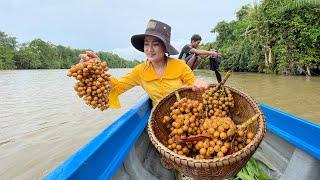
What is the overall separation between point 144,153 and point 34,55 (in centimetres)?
7866

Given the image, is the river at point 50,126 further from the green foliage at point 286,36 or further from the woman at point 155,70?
the green foliage at point 286,36

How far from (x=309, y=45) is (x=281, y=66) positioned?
2175 millimetres

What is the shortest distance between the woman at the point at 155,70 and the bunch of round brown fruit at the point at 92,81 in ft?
1.29

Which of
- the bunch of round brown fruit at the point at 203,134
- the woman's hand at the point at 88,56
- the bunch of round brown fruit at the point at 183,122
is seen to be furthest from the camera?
the woman's hand at the point at 88,56

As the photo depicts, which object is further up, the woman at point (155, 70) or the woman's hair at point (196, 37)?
the woman's hair at point (196, 37)

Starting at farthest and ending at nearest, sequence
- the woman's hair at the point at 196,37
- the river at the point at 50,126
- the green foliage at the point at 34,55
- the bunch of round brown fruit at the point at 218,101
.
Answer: the green foliage at the point at 34,55
the woman's hair at the point at 196,37
the river at the point at 50,126
the bunch of round brown fruit at the point at 218,101

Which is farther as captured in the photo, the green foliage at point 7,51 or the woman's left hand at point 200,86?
the green foliage at point 7,51

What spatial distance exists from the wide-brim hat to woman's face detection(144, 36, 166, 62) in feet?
0.17

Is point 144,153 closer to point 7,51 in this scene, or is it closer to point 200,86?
point 200,86

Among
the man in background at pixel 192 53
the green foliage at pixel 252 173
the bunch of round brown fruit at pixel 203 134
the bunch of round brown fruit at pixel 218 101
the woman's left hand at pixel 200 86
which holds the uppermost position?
the man in background at pixel 192 53

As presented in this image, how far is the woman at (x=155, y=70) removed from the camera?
2.83 metres

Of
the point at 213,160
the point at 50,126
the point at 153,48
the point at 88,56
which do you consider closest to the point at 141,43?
the point at 153,48

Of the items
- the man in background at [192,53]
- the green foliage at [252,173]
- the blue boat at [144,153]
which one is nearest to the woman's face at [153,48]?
the blue boat at [144,153]

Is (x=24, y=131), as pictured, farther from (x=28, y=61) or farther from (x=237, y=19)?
(x=28, y=61)
